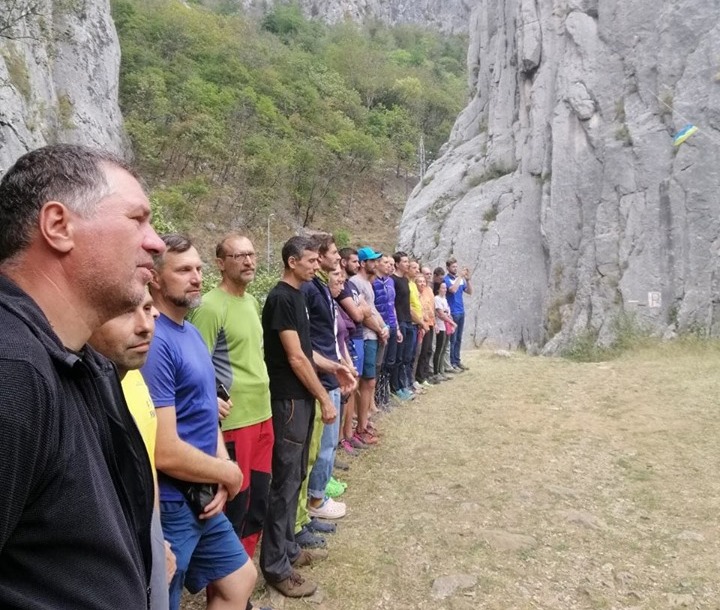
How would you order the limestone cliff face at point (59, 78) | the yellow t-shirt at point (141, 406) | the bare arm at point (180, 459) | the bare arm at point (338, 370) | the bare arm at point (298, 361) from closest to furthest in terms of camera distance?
the yellow t-shirt at point (141, 406)
the bare arm at point (180, 459)
the bare arm at point (298, 361)
the bare arm at point (338, 370)
the limestone cliff face at point (59, 78)

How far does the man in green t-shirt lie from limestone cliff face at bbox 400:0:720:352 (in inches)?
461

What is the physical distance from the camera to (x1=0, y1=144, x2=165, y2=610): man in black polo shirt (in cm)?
82

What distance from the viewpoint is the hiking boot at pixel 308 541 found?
369cm

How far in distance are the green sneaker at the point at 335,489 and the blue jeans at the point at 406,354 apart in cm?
334

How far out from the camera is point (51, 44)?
20688 millimetres

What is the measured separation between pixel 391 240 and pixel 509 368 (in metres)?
23.6

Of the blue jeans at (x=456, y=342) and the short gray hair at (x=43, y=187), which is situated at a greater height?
the short gray hair at (x=43, y=187)

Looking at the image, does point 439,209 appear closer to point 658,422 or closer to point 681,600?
point 658,422

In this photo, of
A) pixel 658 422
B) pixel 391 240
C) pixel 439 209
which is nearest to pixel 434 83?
pixel 391 240

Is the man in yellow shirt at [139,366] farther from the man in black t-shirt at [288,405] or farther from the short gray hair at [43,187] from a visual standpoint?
the man in black t-shirt at [288,405]

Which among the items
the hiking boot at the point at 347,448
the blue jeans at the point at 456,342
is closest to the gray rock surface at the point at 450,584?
the hiking boot at the point at 347,448

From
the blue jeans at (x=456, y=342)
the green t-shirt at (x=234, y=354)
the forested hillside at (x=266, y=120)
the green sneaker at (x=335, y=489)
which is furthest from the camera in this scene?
the forested hillside at (x=266, y=120)

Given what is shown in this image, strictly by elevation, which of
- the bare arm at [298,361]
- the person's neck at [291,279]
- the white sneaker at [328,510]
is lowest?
the white sneaker at [328,510]

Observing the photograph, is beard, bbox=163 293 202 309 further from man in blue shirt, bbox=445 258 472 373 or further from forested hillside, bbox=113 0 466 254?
forested hillside, bbox=113 0 466 254
